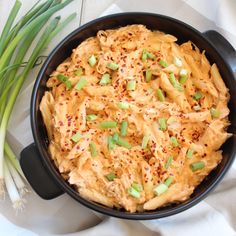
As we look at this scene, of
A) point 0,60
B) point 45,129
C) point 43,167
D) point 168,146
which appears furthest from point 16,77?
point 168,146

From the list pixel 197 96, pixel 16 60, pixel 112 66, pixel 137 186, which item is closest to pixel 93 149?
pixel 137 186

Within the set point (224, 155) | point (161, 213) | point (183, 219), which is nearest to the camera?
point (161, 213)

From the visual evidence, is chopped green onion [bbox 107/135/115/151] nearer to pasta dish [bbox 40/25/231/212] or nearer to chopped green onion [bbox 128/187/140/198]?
pasta dish [bbox 40/25/231/212]

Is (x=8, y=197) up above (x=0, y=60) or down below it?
below

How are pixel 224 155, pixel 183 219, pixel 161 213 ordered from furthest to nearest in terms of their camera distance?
pixel 183 219, pixel 224 155, pixel 161 213

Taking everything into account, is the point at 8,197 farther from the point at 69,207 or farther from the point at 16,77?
the point at 16,77

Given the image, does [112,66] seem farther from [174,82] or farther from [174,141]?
[174,141]

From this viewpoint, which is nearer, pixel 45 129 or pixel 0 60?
pixel 45 129

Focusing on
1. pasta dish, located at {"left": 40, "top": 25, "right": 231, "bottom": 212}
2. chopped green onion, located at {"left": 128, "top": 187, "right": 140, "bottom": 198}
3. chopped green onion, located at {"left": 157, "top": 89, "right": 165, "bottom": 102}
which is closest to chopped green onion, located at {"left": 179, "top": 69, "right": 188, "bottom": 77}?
pasta dish, located at {"left": 40, "top": 25, "right": 231, "bottom": 212}
